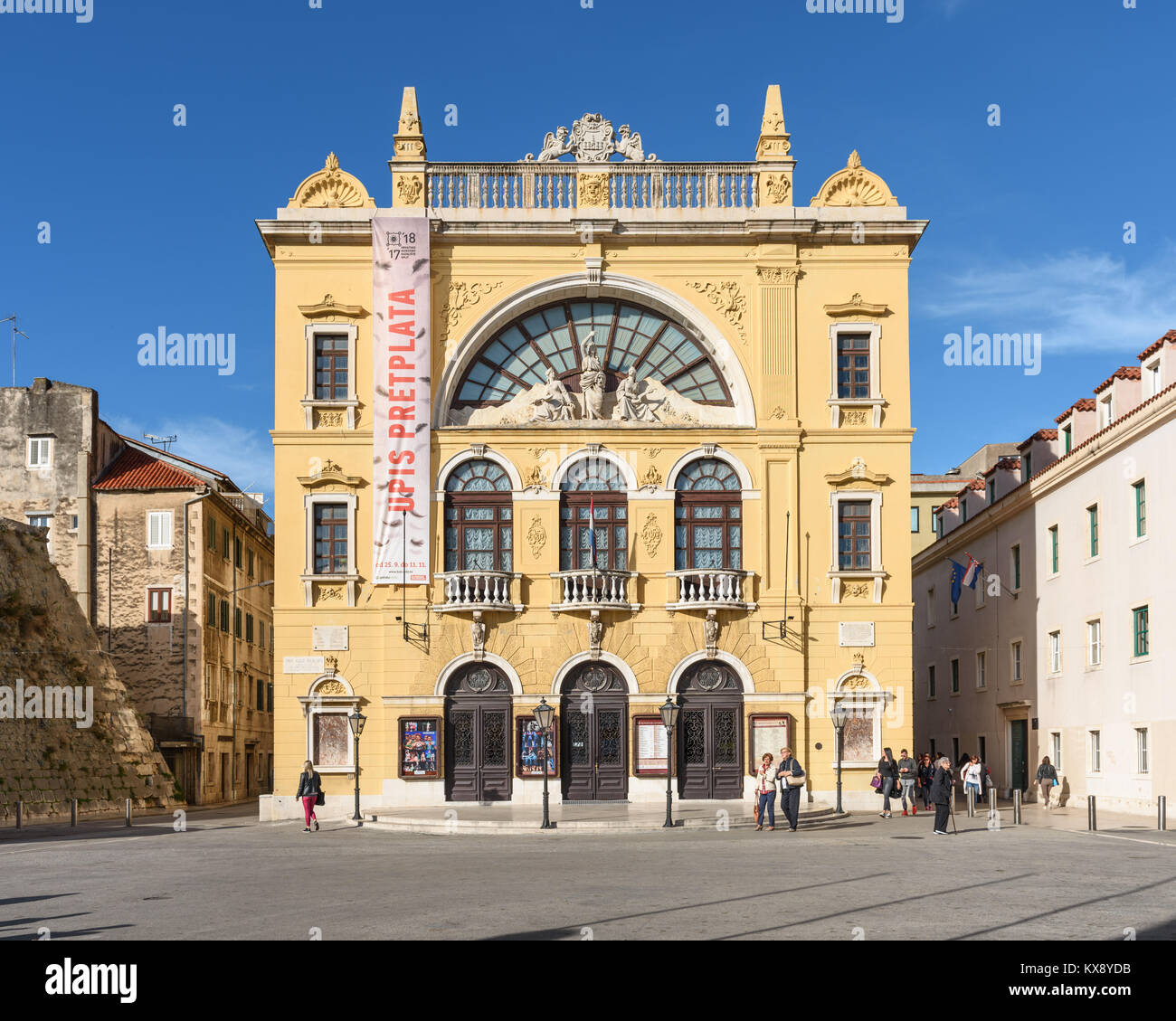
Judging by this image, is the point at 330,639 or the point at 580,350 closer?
the point at 330,639

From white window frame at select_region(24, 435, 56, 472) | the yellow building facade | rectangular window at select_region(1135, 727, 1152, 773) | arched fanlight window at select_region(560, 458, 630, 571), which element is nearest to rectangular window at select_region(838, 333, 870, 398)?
the yellow building facade

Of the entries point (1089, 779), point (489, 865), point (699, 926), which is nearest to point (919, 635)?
point (1089, 779)

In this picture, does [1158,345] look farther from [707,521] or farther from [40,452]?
[40,452]

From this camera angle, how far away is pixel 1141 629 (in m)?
34.5

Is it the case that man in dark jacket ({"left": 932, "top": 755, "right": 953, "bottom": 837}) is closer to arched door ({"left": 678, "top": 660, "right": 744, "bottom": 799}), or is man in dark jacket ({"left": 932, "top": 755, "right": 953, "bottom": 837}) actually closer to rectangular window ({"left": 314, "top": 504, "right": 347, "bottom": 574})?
arched door ({"left": 678, "top": 660, "right": 744, "bottom": 799})

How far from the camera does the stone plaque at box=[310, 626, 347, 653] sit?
36750 mm

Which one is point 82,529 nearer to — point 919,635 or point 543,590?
point 543,590

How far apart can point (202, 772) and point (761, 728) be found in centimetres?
2253

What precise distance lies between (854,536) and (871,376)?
441 centimetres

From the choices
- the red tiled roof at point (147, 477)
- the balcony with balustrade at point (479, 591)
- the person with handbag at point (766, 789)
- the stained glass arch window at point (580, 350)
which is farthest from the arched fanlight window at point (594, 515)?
the red tiled roof at point (147, 477)

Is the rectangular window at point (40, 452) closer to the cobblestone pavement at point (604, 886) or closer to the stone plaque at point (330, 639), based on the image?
the stone plaque at point (330, 639)

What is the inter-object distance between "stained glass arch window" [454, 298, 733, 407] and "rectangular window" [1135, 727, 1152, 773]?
44.7 feet

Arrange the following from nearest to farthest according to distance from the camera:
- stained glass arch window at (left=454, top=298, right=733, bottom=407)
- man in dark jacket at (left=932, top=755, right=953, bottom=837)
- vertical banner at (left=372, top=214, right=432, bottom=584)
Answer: man in dark jacket at (left=932, top=755, right=953, bottom=837), vertical banner at (left=372, top=214, right=432, bottom=584), stained glass arch window at (left=454, top=298, right=733, bottom=407)

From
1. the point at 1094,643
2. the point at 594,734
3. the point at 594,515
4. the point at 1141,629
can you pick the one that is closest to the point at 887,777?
the point at 1141,629
